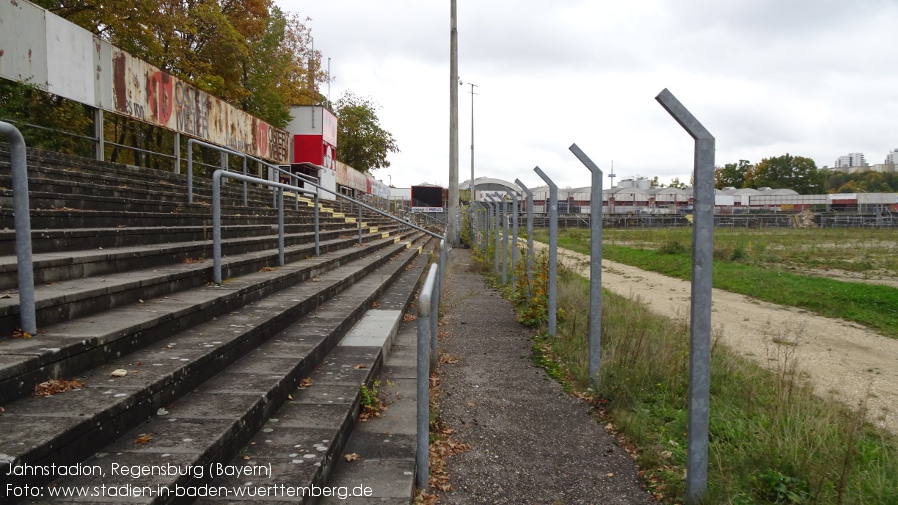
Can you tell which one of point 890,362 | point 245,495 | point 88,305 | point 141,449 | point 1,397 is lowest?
point 890,362

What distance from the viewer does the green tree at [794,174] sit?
320ft

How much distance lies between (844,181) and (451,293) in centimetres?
12630

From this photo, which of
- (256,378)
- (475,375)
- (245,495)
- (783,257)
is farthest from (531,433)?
(783,257)

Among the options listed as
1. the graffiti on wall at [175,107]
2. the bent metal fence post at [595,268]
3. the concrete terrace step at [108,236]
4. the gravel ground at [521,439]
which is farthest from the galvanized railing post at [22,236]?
the graffiti on wall at [175,107]

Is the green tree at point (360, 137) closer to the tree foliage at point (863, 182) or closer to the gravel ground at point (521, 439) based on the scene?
the gravel ground at point (521, 439)

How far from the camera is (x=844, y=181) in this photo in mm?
114000

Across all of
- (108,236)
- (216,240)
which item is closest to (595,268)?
(216,240)

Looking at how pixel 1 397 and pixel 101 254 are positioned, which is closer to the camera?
pixel 1 397

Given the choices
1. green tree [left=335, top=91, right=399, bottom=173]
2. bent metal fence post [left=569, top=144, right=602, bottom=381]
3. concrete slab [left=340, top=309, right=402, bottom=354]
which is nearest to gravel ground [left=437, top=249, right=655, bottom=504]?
bent metal fence post [left=569, top=144, right=602, bottom=381]

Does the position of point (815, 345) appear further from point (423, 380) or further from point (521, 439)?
point (423, 380)

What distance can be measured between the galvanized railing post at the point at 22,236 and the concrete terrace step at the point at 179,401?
41cm

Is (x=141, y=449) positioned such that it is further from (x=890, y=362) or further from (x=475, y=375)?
(x=890, y=362)

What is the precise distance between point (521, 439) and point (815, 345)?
532cm

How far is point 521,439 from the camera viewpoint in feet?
13.7
